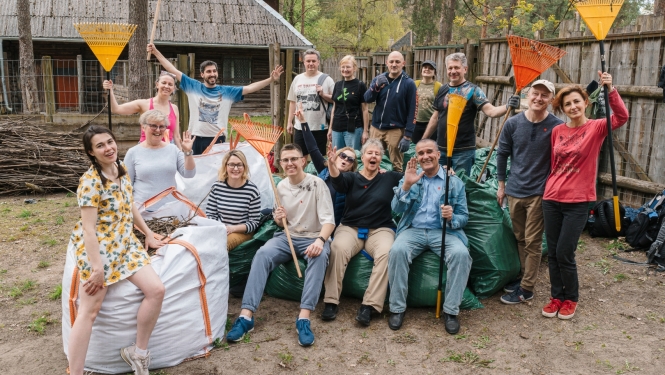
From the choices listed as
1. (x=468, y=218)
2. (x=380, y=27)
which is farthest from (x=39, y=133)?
(x=380, y=27)

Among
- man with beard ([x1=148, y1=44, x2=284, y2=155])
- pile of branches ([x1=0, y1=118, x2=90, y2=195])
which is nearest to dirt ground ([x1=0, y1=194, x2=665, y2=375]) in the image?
man with beard ([x1=148, y1=44, x2=284, y2=155])

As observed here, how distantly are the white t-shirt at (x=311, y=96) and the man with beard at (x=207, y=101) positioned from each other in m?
0.31

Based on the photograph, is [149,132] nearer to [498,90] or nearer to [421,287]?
[421,287]

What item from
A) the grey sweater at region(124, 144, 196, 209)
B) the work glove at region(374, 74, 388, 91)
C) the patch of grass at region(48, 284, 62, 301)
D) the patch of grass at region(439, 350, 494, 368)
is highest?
the work glove at region(374, 74, 388, 91)

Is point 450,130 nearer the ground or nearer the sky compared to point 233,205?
nearer the sky

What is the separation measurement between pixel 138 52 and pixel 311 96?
3.79m

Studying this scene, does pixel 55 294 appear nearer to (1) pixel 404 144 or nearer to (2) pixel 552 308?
(1) pixel 404 144

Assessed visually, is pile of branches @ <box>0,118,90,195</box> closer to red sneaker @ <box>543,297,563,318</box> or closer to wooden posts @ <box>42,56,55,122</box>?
wooden posts @ <box>42,56,55,122</box>

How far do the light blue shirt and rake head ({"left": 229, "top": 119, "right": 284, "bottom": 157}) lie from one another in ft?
3.92

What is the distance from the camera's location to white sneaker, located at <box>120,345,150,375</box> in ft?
10.3

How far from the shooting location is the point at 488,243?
430 cm

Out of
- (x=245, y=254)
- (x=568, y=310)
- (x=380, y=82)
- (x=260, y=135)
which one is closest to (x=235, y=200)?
(x=245, y=254)

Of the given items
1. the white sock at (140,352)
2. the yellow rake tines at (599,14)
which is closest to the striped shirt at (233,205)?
the white sock at (140,352)

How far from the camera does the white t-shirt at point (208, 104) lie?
5.68 meters
